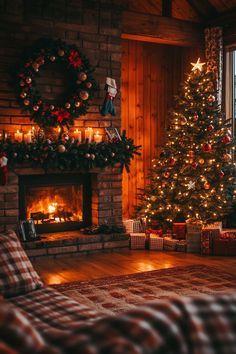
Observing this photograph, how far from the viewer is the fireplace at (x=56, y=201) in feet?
19.7

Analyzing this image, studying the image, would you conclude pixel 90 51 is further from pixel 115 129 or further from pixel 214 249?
pixel 214 249

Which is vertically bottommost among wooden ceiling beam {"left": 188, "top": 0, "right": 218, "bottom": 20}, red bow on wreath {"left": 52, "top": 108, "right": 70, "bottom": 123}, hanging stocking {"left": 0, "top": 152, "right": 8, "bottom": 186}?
hanging stocking {"left": 0, "top": 152, "right": 8, "bottom": 186}

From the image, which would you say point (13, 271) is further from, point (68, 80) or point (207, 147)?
point (207, 147)

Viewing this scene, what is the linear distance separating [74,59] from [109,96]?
0.63 metres

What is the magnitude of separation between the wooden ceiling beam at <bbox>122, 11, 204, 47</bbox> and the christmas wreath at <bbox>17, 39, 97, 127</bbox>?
3.47 feet

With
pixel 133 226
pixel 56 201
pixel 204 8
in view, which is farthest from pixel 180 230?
pixel 204 8

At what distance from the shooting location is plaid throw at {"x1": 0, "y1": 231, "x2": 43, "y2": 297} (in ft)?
9.43

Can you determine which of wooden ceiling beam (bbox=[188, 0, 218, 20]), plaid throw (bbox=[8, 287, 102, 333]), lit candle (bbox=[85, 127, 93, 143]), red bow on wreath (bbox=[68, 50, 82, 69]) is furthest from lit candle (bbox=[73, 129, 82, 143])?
plaid throw (bbox=[8, 287, 102, 333])

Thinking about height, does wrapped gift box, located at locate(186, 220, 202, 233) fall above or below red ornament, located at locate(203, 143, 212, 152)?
below

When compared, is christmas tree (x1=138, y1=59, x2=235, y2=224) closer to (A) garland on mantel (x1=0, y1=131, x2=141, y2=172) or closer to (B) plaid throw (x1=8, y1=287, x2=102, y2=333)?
(A) garland on mantel (x1=0, y1=131, x2=141, y2=172)

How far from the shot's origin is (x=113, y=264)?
5.51 metres

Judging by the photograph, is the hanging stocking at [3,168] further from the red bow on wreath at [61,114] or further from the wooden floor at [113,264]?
the wooden floor at [113,264]

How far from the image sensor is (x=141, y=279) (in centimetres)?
482

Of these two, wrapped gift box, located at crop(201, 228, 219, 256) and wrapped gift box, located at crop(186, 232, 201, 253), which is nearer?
wrapped gift box, located at crop(201, 228, 219, 256)
